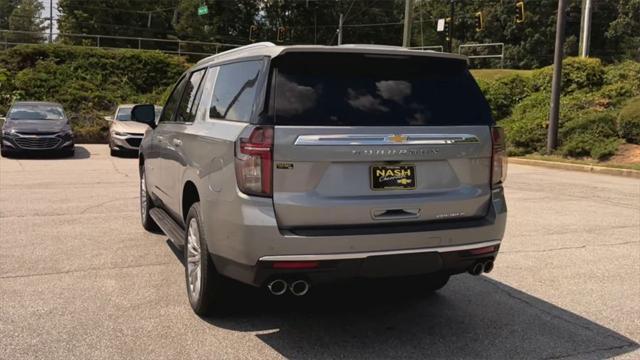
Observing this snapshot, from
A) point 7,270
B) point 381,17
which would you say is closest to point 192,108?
point 7,270

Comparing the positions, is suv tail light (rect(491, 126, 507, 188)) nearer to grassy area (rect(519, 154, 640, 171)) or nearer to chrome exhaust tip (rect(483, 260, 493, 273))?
chrome exhaust tip (rect(483, 260, 493, 273))

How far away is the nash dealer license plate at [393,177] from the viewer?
3855mm

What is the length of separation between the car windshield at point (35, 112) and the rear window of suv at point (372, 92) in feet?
50.9

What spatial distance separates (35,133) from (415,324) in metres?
14.5

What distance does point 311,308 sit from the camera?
4863 mm

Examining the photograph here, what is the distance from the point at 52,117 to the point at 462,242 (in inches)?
641

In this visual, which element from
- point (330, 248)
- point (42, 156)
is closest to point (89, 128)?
point (42, 156)

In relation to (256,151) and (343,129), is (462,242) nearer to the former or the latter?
(343,129)

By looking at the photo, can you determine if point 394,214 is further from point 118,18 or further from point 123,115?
point 118,18

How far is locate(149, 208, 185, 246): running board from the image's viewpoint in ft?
16.6

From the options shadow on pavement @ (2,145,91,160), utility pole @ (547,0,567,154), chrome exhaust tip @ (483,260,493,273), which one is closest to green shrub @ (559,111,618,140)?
utility pole @ (547,0,567,154)

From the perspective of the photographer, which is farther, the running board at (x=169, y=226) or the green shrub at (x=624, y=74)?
the green shrub at (x=624, y=74)

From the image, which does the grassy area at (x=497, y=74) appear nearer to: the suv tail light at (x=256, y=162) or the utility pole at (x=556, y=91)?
the utility pole at (x=556, y=91)

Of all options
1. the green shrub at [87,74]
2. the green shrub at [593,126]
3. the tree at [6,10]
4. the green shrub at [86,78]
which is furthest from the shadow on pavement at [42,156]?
the tree at [6,10]
